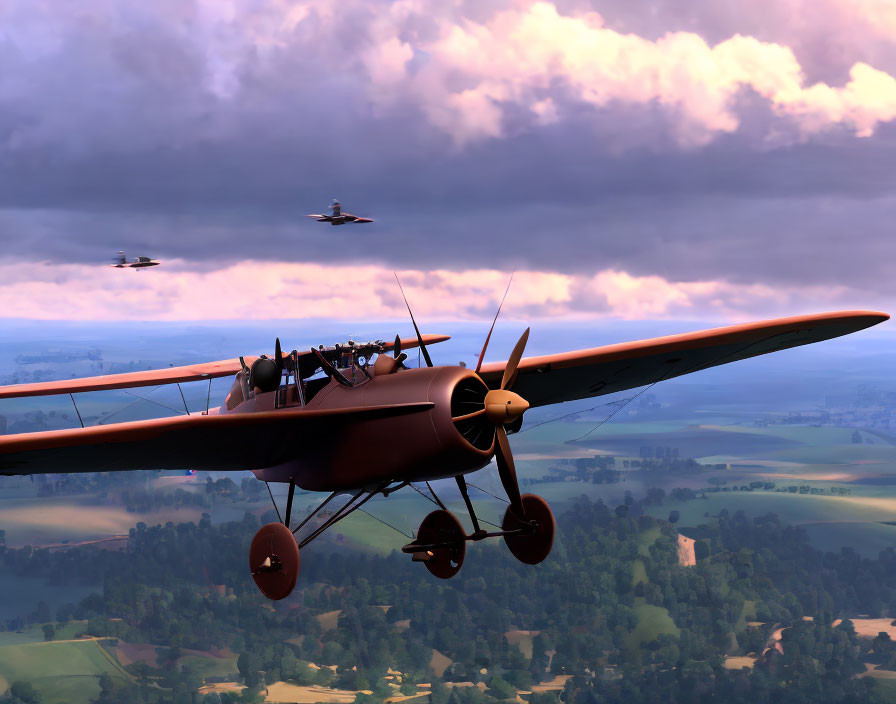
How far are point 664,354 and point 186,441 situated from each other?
9.40 meters

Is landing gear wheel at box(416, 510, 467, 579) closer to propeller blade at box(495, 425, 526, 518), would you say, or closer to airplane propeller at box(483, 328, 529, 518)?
propeller blade at box(495, 425, 526, 518)

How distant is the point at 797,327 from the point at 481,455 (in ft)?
24.1

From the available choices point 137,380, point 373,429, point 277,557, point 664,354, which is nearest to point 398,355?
point 373,429

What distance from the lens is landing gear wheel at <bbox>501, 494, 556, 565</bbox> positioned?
18.7 meters

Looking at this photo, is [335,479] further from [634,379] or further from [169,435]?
[634,379]

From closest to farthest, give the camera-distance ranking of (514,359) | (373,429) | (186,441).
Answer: (373,429)
(186,441)
(514,359)

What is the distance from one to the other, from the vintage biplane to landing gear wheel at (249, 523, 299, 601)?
25mm

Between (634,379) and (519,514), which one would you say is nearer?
(519,514)

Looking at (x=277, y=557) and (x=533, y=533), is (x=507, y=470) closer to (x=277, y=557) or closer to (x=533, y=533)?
(x=533, y=533)

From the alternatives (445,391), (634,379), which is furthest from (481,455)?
(634,379)

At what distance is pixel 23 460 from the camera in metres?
15.3

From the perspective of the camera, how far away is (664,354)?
19406 millimetres

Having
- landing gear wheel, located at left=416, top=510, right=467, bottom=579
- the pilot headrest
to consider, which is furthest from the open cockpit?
landing gear wheel, located at left=416, top=510, right=467, bottom=579

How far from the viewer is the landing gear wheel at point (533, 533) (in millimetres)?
18672
